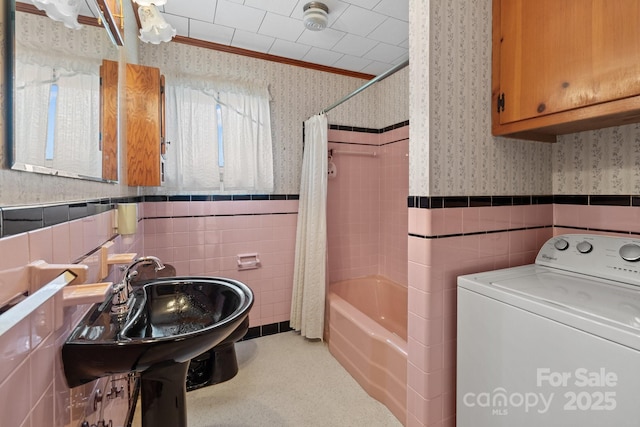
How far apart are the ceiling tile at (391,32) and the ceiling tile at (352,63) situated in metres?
0.35

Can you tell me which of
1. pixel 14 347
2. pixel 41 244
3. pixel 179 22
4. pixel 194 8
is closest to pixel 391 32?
pixel 194 8

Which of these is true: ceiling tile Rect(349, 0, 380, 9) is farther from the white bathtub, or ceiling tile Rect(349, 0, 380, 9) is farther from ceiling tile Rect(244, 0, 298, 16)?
the white bathtub

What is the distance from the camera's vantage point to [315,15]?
1836 mm

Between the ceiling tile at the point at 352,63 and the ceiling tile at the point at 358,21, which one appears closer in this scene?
the ceiling tile at the point at 358,21

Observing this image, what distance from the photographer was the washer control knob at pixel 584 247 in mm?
1234

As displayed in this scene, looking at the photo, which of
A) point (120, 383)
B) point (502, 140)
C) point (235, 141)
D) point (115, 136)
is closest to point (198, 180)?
point (235, 141)

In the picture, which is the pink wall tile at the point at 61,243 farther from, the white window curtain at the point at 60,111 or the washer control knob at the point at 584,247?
the washer control knob at the point at 584,247

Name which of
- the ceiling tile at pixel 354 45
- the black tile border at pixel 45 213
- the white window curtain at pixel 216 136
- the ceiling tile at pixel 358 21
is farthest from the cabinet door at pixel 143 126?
the ceiling tile at pixel 354 45

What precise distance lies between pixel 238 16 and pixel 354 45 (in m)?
0.90

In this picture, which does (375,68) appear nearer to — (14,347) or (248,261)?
(248,261)


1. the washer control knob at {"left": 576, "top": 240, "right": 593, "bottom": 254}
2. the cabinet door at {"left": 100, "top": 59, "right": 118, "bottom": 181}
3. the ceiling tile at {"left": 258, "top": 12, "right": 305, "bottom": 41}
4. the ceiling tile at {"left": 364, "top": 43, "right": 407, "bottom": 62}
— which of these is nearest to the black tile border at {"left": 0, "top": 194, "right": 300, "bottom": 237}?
the cabinet door at {"left": 100, "top": 59, "right": 118, "bottom": 181}

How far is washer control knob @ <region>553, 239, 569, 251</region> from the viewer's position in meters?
1.32

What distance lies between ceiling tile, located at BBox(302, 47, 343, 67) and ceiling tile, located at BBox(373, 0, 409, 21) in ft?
2.08

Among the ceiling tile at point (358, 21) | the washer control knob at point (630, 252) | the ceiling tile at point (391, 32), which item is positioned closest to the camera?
the washer control knob at point (630, 252)
